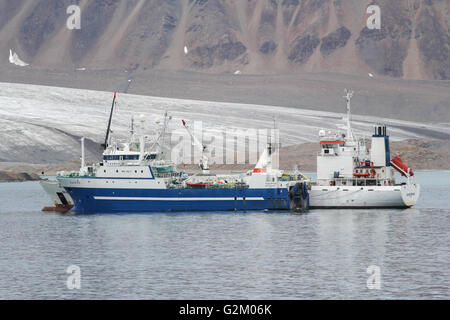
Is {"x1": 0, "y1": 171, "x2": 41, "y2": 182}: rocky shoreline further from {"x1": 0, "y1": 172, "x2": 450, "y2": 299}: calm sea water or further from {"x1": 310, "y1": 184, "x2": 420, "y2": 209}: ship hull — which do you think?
{"x1": 310, "y1": 184, "x2": 420, "y2": 209}: ship hull

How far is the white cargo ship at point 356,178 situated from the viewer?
291 feet

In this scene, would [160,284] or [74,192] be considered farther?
[74,192]

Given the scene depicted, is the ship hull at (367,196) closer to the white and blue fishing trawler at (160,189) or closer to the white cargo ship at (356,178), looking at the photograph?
the white cargo ship at (356,178)

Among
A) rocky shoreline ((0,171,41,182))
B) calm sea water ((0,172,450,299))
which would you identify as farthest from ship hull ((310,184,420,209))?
rocky shoreline ((0,171,41,182))

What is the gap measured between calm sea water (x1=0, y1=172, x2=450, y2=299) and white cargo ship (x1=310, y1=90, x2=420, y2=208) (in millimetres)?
1552

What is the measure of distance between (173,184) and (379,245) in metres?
31.8

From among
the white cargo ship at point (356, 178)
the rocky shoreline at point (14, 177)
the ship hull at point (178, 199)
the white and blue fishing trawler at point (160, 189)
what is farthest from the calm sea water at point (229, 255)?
the rocky shoreline at point (14, 177)

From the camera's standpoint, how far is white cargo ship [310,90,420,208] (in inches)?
3487

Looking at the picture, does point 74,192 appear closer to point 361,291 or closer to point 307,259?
point 307,259

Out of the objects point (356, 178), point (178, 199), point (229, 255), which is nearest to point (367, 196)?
point (356, 178)

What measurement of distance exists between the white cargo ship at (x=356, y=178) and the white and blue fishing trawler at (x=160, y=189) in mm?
2587

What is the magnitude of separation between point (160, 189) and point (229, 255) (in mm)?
30631

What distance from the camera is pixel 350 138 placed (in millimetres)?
92062
